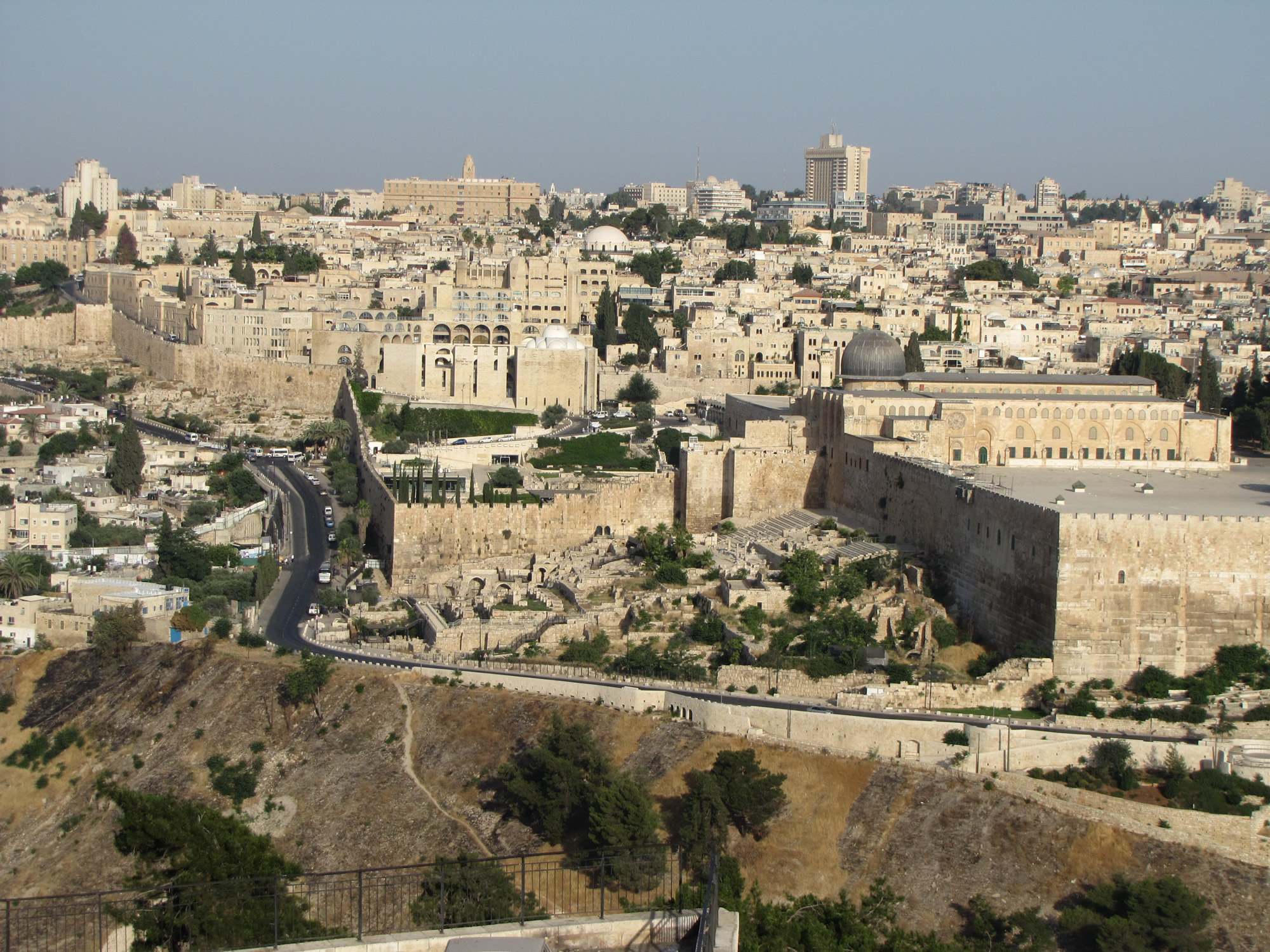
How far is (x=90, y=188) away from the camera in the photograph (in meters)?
126

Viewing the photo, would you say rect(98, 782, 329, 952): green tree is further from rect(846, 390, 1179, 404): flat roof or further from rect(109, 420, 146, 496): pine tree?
rect(109, 420, 146, 496): pine tree

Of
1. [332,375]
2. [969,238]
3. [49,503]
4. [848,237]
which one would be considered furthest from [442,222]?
[49,503]

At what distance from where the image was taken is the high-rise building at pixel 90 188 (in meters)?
125

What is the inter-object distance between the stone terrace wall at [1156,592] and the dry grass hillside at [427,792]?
4642mm

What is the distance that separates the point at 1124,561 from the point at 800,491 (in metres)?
13.2

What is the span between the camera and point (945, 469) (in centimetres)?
3359

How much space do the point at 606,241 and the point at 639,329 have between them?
23994 mm

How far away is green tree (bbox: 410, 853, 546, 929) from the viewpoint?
17.2 metres

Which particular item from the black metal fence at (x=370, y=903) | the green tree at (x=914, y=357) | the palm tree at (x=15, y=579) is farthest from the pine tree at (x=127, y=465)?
the black metal fence at (x=370, y=903)

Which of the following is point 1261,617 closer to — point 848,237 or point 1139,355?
point 1139,355

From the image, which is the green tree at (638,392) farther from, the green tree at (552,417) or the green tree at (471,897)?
the green tree at (471,897)

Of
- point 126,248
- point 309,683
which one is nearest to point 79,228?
point 126,248

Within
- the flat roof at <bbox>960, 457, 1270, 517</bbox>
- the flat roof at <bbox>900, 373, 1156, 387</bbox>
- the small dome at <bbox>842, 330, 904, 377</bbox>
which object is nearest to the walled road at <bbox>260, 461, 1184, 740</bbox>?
the flat roof at <bbox>960, 457, 1270, 517</bbox>

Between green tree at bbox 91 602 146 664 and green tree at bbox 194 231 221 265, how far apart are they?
5251 cm
